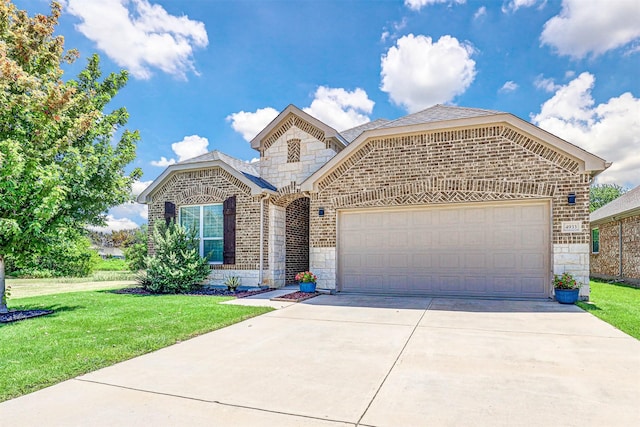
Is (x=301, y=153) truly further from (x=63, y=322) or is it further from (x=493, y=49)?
(x=63, y=322)

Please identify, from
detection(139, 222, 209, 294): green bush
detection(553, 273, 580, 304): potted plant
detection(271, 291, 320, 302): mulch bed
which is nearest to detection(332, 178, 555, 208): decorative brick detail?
detection(553, 273, 580, 304): potted plant

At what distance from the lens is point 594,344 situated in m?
5.19

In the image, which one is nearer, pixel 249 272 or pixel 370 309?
pixel 370 309

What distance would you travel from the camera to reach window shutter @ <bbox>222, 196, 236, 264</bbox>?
12.4 meters

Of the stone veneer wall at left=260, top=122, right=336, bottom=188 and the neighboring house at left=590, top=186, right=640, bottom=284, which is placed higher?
the stone veneer wall at left=260, top=122, right=336, bottom=188

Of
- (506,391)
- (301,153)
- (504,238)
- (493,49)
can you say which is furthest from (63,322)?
(493,49)

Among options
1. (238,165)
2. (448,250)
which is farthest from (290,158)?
(448,250)

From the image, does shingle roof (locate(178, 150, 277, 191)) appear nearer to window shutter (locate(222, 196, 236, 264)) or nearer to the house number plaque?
window shutter (locate(222, 196, 236, 264))

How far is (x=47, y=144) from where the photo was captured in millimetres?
7734

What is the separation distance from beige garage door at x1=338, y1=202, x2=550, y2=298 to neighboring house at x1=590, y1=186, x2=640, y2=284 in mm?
7238

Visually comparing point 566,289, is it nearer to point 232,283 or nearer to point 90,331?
point 232,283

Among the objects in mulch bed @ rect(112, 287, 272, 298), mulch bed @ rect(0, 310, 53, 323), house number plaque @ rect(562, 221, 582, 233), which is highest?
house number plaque @ rect(562, 221, 582, 233)

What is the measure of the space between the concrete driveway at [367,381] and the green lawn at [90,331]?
31 cm

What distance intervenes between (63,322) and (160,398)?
15.3 feet
